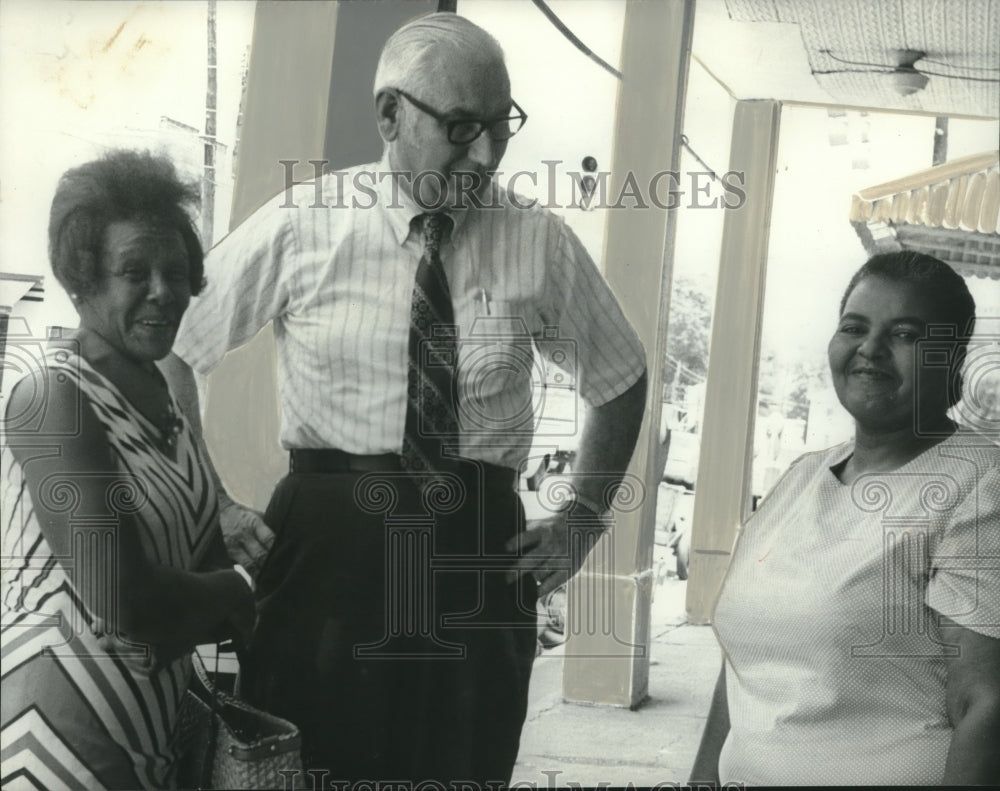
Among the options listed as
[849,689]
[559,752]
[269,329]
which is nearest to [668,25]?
[269,329]

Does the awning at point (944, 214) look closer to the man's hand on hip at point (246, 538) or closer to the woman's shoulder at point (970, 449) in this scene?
the woman's shoulder at point (970, 449)

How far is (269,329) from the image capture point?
281 cm

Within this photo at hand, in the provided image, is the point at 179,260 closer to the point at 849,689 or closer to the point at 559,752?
the point at 559,752

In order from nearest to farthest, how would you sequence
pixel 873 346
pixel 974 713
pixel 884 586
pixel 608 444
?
pixel 974 713 → pixel 884 586 → pixel 873 346 → pixel 608 444

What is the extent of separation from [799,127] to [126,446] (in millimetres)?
1786

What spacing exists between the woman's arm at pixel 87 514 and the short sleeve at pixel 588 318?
108cm

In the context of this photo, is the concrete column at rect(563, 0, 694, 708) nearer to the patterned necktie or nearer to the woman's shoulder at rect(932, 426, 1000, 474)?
the patterned necktie

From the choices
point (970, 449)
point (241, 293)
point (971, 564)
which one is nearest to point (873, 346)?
point (970, 449)

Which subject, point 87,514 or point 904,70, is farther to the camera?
point 904,70

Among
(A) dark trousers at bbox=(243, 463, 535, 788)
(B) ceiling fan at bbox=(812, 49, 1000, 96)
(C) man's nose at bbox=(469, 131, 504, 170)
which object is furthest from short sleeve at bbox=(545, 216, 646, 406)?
(B) ceiling fan at bbox=(812, 49, 1000, 96)

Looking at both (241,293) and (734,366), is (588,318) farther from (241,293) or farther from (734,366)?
(241,293)

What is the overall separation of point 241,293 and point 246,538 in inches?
23.3

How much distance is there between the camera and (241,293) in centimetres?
281

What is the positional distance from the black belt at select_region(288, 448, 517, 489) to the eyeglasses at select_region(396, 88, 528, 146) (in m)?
0.76
